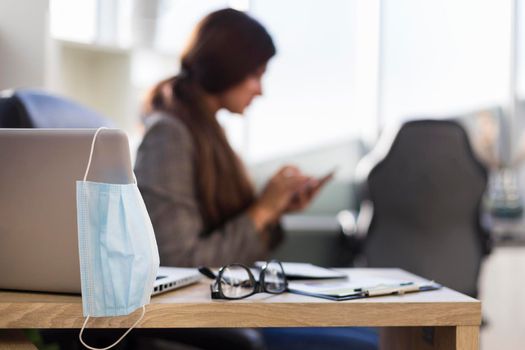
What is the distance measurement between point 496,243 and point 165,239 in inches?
64.3

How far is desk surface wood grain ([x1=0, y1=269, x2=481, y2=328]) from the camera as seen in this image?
3.06ft

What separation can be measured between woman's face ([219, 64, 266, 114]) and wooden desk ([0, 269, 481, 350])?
93 centimetres

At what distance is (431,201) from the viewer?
269cm

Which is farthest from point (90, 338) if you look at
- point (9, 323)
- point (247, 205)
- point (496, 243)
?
point (496, 243)

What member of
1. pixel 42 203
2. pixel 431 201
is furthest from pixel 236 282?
pixel 431 201

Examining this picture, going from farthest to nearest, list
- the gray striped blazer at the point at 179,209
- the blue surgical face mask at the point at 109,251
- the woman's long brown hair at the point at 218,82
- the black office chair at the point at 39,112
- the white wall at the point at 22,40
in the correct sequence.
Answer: the white wall at the point at 22,40 < the woman's long brown hair at the point at 218,82 < the gray striped blazer at the point at 179,209 < the black office chair at the point at 39,112 < the blue surgical face mask at the point at 109,251

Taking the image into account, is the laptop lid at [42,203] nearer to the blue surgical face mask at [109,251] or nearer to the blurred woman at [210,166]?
the blue surgical face mask at [109,251]

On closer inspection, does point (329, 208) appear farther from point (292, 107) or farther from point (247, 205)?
point (247, 205)

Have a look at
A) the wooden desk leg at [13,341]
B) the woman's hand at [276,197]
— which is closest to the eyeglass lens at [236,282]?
the wooden desk leg at [13,341]

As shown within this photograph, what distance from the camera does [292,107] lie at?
159 inches

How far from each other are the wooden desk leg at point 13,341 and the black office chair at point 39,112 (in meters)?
0.56

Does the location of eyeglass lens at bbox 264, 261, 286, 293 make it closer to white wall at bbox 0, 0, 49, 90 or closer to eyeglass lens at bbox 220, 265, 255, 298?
eyeglass lens at bbox 220, 265, 255, 298

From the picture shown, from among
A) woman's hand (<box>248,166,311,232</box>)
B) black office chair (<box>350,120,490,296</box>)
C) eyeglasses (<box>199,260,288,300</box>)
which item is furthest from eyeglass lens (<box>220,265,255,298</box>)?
black office chair (<box>350,120,490,296</box>)

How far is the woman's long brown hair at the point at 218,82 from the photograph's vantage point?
5.94 feet
